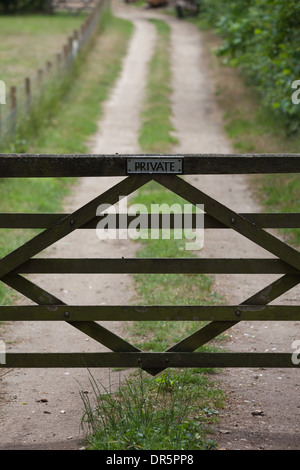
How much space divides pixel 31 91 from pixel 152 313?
537 inches

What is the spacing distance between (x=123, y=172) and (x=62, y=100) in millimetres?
16580

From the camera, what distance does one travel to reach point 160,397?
552cm

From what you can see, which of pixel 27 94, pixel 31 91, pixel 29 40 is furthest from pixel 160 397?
pixel 29 40

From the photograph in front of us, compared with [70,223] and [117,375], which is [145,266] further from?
[117,375]

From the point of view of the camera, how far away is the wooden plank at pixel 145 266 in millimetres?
5137

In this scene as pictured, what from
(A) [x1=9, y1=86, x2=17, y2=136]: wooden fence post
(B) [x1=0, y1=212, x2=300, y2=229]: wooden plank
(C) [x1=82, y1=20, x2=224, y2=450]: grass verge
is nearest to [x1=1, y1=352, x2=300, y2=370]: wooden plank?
(C) [x1=82, y1=20, x2=224, y2=450]: grass verge

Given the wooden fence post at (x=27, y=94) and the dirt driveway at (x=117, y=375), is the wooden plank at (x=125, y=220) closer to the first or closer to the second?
the dirt driveway at (x=117, y=375)

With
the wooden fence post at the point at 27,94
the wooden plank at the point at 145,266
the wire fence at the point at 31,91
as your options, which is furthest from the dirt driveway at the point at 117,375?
the wooden fence post at the point at 27,94

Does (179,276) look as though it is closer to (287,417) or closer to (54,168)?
(287,417)

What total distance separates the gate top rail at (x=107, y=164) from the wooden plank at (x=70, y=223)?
0.10 meters

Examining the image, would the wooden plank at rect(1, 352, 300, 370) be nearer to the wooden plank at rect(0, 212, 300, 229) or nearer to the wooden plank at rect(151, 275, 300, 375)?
the wooden plank at rect(151, 275, 300, 375)

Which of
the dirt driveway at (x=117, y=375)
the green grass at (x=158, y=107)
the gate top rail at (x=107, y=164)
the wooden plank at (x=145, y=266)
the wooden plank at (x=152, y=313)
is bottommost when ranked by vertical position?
the dirt driveway at (x=117, y=375)

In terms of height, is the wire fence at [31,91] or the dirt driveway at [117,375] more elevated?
the wire fence at [31,91]

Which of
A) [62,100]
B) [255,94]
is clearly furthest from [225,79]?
[62,100]
